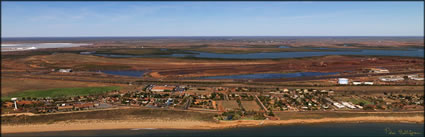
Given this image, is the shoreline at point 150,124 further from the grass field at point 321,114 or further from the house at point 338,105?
the house at point 338,105

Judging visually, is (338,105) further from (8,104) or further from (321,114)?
(8,104)

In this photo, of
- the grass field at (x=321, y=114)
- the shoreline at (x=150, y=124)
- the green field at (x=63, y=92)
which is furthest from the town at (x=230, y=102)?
the green field at (x=63, y=92)

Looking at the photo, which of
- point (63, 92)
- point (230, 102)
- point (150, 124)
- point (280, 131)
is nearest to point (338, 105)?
point (280, 131)

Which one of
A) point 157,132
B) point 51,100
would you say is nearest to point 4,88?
point 51,100

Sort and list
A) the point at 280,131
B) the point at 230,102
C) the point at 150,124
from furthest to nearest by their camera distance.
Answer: the point at 230,102
the point at 150,124
the point at 280,131

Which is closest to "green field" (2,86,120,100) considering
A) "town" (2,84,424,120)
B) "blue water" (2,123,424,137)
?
"town" (2,84,424,120)

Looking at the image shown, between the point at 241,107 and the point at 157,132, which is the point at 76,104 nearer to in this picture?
the point at 157,132

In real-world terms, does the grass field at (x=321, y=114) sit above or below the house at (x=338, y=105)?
below

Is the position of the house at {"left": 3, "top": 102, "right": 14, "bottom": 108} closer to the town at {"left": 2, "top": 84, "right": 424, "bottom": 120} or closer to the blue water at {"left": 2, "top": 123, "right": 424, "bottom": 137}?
the town at {"left": 2, "top": 84, "right": 424, "bottom": 120}
